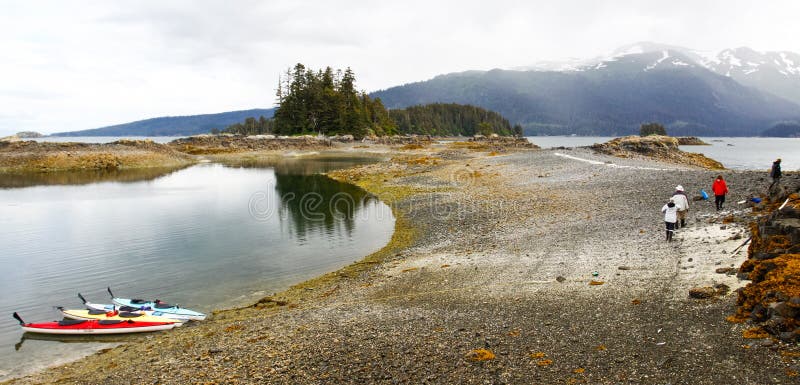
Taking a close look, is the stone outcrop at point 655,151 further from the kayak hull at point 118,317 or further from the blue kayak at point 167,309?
the kayak hull at point 118,317

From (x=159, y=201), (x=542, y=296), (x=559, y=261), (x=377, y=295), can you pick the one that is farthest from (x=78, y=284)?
(x=159, y=201)

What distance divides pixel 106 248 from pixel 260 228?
835 centimetres

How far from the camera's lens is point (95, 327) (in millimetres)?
13070

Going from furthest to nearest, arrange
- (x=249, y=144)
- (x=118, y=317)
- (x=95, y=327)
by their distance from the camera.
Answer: (x=249, y=144) → (x=118, y=317) → (x=95, y=327)

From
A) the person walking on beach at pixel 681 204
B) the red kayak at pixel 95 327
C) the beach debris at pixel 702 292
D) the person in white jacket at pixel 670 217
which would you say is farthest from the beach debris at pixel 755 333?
the red kayak at pixel 95 327

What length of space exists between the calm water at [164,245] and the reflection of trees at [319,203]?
0.35 feet

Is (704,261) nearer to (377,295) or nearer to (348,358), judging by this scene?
(377,295)

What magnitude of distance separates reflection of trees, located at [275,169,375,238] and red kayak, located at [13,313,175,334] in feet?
42.5

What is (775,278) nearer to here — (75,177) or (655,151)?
(655,151)

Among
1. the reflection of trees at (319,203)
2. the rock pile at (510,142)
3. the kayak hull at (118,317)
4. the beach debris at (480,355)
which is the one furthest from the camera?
the rock pile at (510,142)

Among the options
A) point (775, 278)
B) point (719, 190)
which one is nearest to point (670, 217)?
point (719, 190)

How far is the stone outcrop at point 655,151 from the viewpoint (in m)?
52.8

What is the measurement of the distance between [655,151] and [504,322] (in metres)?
57.1

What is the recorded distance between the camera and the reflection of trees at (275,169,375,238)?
2905 cm
